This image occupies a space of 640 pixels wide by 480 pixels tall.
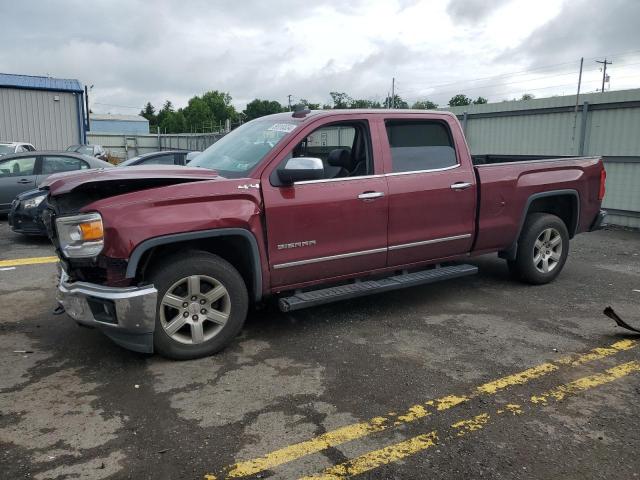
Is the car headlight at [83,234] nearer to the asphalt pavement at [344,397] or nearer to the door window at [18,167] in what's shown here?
the asphalt pavement at [344,397]

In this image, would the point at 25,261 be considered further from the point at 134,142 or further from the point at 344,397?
the point at 134,142

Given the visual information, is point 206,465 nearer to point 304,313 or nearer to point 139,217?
point 139,217

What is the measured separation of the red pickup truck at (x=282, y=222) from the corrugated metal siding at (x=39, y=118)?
72.9 feet

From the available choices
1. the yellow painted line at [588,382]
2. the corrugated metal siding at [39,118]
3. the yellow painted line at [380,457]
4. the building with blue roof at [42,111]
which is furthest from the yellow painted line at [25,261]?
the corrugated metal siding at [39,118]

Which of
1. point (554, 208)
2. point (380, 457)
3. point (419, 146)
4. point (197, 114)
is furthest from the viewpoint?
point (197, 114)

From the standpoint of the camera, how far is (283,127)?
16.0 feet

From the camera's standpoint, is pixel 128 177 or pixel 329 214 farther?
pixel 329 214

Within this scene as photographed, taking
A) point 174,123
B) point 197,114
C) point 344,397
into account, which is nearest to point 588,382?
point 344,397

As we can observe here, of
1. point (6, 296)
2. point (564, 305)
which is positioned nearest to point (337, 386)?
point (564, 305)

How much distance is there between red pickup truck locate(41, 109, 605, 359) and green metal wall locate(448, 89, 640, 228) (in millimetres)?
5825

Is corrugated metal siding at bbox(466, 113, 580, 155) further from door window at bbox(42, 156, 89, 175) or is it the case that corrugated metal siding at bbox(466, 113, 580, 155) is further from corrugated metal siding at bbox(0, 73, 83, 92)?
corrugated metal siding at bbox(0, 73, 83, 92)

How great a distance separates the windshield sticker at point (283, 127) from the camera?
188 inches

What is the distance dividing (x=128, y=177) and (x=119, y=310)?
3.11ft

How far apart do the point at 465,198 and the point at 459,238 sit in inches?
16.1
